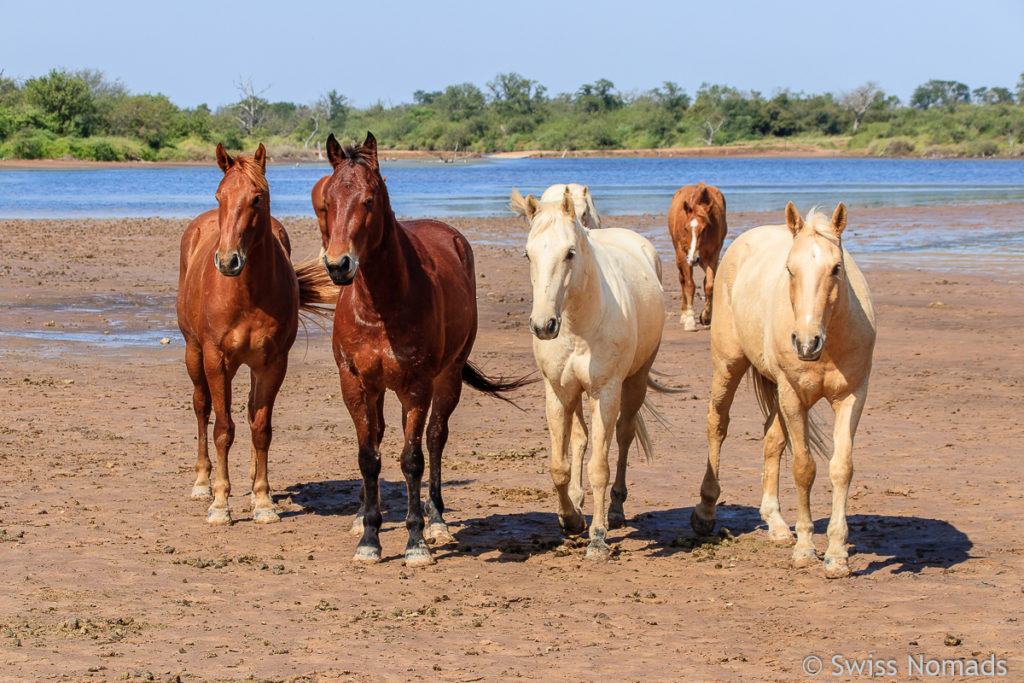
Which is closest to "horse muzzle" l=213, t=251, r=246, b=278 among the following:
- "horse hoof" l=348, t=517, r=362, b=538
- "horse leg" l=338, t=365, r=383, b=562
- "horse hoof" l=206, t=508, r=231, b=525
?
"horse leg" l=338, t=365, r=383, b=562

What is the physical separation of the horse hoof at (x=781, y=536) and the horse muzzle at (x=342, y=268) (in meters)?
2.87

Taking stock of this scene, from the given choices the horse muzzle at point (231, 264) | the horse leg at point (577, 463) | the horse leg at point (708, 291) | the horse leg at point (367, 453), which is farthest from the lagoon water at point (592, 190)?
the horse muzzle at point (231, 264)

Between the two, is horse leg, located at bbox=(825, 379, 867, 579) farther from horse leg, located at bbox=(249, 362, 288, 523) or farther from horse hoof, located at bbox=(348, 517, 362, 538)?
horse leg, located at bbox=(249, 362, 288, 523)

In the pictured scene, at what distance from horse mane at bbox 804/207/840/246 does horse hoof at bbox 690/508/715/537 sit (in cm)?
186

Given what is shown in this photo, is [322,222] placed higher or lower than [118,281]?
higher

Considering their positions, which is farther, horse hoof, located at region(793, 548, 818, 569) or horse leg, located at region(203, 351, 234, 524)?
horse leg, located at region(203, 351, 234, 524)

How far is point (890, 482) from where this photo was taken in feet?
24.5

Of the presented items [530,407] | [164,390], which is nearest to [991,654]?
[530,407]

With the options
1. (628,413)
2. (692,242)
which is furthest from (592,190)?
(628,413)

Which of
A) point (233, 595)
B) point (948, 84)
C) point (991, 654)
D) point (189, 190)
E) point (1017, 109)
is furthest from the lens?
point (948, 84)

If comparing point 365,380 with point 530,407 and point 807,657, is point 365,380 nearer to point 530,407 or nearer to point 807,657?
point 807,657

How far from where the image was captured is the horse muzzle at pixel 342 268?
17.8 feet

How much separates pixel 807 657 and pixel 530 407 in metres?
5.67

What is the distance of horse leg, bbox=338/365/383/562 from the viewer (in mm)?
6016
